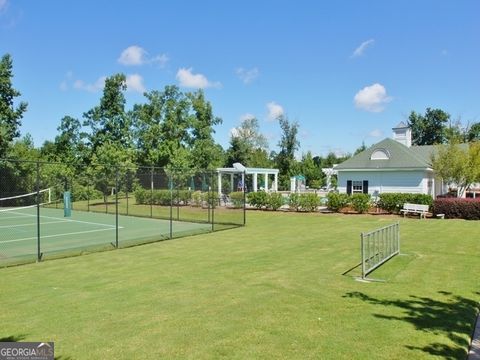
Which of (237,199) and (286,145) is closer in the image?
(237,199)

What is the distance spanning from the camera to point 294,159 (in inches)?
2621

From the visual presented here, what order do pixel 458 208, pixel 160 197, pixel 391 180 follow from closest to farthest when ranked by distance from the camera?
pixel 458 208 → pixel 160 197 → pixel 391 180

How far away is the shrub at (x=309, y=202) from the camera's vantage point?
27422mm

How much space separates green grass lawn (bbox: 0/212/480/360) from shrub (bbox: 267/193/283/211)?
15152 mm

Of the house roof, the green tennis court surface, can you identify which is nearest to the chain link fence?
the green tennis court surface

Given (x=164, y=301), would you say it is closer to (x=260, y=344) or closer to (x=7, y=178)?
(x=260, y=344)

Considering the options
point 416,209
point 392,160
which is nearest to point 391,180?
point 392,160

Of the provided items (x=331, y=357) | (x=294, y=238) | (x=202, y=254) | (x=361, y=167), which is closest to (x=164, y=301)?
(x=331, y=357)

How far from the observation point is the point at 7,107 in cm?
3641

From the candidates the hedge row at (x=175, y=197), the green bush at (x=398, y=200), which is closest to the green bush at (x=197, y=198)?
the hedge row at (x=175, y=197)

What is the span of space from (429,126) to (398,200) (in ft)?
176

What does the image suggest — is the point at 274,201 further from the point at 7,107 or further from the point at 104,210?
the point at 7,107

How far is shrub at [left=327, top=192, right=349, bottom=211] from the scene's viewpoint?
26.6 metres

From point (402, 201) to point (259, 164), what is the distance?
4193 cm
